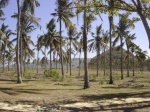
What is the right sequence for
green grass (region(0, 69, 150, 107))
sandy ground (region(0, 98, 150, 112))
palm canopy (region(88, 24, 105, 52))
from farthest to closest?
palm canopy (region(88, 24, 105, 52)), green grass (region(0, 69, 150, 107)), sandy ground (region(0, 98, 150, 112))

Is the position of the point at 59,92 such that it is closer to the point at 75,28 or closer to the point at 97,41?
the point at 75,28

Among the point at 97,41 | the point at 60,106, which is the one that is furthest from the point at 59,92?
the point at 97,41

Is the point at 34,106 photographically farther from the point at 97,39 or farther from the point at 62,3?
the point at 97,39

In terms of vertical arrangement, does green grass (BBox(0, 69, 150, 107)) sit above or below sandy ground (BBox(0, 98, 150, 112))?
above

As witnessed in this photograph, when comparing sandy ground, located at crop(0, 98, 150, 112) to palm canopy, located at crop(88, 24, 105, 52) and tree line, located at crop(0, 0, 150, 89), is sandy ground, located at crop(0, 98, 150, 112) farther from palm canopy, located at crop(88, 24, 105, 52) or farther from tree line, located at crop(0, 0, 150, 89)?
palm canopy, located at crop(88, 24, 105, 52)

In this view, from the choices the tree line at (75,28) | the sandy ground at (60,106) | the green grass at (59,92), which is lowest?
the sandy ground at (60,106)

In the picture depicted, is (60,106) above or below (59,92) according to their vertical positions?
below

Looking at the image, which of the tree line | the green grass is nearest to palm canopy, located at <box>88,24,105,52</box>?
the tree line

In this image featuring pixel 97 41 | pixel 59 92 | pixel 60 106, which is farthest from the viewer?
pixel 97 41

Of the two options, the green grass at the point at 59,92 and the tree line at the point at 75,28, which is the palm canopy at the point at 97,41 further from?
the green grass at the point at 59,92

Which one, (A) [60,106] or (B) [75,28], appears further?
(B) [75,28]

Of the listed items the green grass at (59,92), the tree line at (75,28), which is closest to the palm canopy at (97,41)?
the tree line at (75,28)

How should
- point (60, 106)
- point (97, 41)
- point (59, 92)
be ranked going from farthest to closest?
point (97, 41)
point (59, 92)
point (60, 106)

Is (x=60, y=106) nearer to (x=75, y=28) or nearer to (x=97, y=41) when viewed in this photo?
(x=75, y=28)
